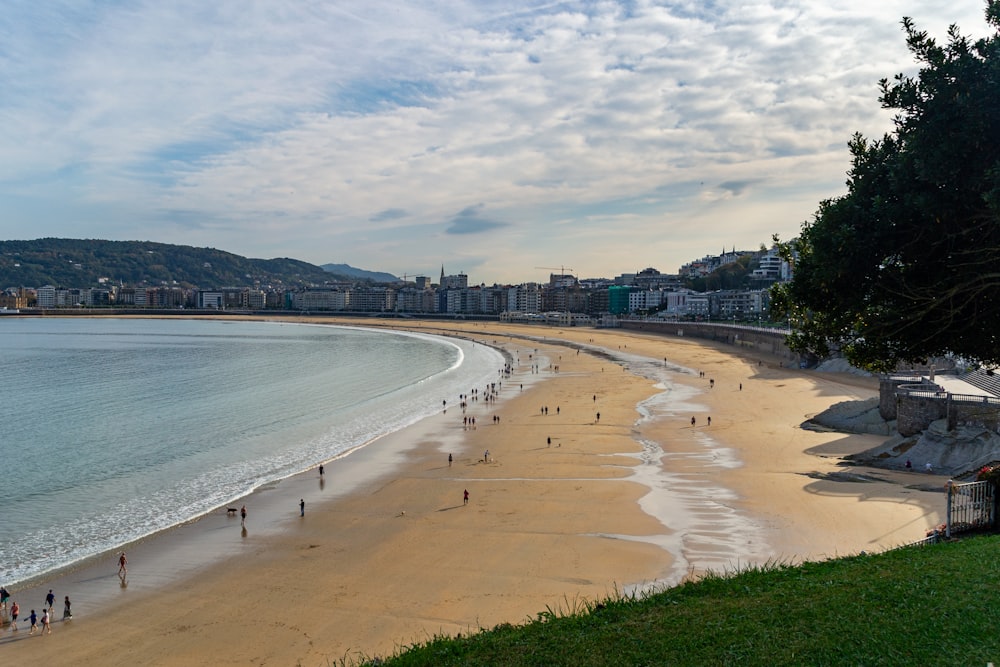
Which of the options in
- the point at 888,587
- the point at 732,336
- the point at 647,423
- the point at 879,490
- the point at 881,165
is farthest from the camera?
the point at 732,336

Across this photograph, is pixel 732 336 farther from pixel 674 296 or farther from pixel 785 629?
pixel 785 629

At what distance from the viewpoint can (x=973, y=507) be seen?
12.2m

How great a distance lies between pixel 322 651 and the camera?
11.9 metres

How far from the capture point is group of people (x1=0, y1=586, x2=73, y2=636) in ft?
43.5

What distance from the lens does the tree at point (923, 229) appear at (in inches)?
375

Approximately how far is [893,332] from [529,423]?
2449 centimetres

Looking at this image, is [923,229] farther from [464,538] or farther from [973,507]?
[464,538]

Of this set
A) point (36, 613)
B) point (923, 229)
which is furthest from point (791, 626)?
point (36, 613)

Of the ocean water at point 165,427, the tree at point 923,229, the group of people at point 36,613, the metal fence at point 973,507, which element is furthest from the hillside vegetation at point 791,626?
the ocean water at point 165,427

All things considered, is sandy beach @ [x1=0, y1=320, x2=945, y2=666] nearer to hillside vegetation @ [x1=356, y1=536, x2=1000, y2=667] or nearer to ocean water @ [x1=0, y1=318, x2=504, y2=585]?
ocean water @ [x1=0, y1=318, x2=504, y2=585]

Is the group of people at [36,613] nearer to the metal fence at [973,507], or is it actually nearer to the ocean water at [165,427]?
the ocean water at [165,427]

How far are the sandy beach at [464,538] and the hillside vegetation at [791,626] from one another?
3.57 metres

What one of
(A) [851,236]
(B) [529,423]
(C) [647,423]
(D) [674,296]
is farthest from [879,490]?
(D) [674,296]

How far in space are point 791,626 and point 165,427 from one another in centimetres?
3321
